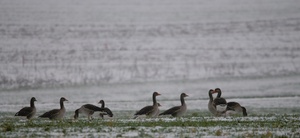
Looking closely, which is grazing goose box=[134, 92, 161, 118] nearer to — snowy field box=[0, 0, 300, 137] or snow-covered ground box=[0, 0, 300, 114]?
snowy field box=[0, 0, 300, 137]

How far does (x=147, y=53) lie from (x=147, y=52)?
23 cm

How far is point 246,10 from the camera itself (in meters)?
50.0

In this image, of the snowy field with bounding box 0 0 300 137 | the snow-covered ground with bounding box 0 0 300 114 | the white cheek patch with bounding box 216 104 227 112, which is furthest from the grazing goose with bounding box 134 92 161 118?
the snow-covered ground with bounding box 0 0 300 114

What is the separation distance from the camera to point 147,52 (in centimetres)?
3988

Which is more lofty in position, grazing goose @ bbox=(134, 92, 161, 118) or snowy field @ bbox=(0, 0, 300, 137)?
snowy field @ bbox=(0, 0, 300, 137)

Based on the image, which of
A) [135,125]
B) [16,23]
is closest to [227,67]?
[16,23]

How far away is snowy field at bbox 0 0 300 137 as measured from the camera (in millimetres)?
28703

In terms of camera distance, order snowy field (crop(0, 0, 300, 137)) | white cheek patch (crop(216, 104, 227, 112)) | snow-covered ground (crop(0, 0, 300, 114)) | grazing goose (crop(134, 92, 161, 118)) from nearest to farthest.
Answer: grazing goose (crop(134, 92, 161, 118)) < white cheek patch (crop(216, 104, 227, 112)) < snowy field (crop(0, 0, 300, 137)) < snow-covered ground (crop(0, 0, 300, 114))

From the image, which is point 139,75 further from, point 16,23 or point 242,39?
point 16,23

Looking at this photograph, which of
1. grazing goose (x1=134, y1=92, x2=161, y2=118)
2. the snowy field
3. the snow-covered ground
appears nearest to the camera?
grazing goose (x1=134, y1=92, x2=161, y2=118)

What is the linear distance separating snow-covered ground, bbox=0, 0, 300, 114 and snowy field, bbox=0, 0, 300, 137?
2.5 inches

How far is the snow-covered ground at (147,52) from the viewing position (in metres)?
29.4

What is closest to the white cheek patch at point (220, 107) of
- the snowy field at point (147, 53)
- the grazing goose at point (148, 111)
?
the grazing goose at point (148, 111)

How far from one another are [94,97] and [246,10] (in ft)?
82.2
